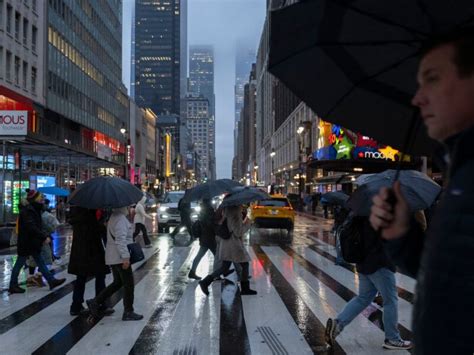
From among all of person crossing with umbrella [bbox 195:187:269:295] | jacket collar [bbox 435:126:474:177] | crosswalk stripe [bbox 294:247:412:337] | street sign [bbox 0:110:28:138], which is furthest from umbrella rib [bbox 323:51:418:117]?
street sign [bbox 0:110:28:138]

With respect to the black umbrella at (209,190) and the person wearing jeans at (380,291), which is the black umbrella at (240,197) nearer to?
the black umbrella at (209,190)

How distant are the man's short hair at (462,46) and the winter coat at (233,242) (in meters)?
8.05

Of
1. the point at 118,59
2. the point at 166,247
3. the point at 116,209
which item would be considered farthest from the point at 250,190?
the point at 118,59

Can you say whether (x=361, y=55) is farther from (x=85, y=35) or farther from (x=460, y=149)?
(x=85, y=35)

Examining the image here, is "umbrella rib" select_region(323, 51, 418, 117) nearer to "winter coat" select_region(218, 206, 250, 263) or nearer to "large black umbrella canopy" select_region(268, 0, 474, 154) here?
"large black umbrella canopy" select_region(268, 0, 474, 154)

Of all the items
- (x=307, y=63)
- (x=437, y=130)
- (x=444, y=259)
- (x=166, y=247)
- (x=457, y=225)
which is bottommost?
(x=166, y=247)

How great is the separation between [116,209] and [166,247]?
1052 centimetres

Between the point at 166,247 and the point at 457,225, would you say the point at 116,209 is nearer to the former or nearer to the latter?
the point at 457,225

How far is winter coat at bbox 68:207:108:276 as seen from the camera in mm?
8078

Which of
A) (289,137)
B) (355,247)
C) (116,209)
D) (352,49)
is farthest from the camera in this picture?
(289,137)

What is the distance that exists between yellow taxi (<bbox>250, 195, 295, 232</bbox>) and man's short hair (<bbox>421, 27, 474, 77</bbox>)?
70.5 feet

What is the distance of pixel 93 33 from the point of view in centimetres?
6334

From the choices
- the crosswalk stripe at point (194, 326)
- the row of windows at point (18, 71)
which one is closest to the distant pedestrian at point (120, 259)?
the crosswalk stripe at point (194, 326)

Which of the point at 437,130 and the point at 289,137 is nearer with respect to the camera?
the point at 437,130
